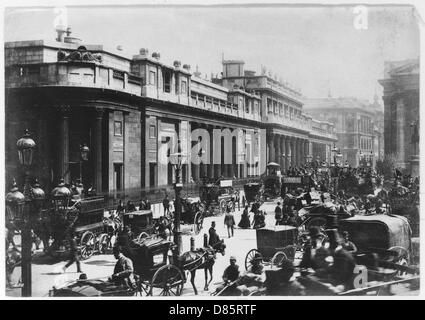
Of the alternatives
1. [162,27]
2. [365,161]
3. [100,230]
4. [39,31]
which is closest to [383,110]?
[365,161]

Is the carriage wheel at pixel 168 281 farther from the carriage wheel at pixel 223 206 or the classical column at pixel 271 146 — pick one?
the classical column at pixel 271 146

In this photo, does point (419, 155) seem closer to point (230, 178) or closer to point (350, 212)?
point (350, 212)

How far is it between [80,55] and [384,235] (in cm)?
1081

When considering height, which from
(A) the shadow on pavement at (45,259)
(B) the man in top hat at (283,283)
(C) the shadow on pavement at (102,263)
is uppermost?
(A) the shadow on pavement at (45,259)

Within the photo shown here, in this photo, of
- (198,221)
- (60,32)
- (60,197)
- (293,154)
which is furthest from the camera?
(293,154)

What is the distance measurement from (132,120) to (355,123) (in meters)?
9.04

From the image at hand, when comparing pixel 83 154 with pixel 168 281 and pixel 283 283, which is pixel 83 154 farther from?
pixel 283 283

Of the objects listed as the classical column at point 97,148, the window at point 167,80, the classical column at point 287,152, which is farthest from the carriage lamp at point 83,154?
the classical column at point 287,152

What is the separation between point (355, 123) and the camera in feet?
62.6

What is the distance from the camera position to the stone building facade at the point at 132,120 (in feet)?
48.5

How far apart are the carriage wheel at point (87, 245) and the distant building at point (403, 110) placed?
9969mm

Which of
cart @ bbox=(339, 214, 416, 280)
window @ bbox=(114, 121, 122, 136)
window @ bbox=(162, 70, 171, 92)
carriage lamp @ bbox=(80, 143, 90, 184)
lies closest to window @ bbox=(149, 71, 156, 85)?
window @ bbox=(162, 70, 171, 92)

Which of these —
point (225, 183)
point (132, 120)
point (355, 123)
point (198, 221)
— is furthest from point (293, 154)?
point (132, 120)

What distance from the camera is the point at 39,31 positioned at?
45.4ft
